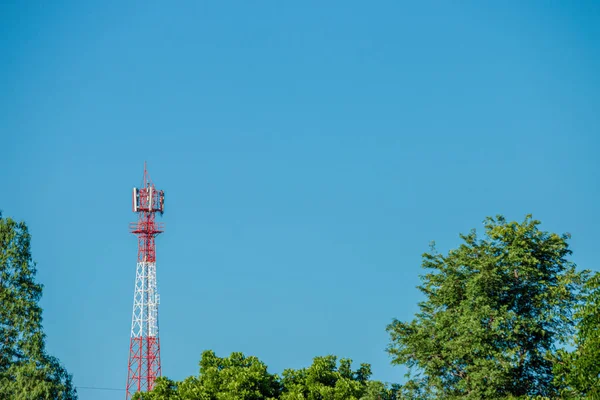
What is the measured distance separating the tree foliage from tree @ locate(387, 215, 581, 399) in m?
2.43

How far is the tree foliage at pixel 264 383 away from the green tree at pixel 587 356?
812 cm

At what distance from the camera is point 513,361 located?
3347 cm

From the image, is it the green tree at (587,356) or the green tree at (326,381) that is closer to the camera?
the green tree at (587,356)

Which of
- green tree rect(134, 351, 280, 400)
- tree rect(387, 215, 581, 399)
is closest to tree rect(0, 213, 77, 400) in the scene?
green tree rect(134, 351, 280, 400)

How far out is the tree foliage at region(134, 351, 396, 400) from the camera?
119ft

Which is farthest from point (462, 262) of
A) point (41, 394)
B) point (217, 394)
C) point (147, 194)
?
point (147, 194)

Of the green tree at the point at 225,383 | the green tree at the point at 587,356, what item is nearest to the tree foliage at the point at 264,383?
the green tree at the point at 225,383

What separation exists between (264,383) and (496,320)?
9.81 metres

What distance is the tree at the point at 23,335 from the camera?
3550 centimetres

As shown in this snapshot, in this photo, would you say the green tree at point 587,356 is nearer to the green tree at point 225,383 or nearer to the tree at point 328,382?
the tree at point 328,382

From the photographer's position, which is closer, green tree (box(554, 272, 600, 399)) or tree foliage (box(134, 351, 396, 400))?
green tree (box(554, 272, 600, 399))

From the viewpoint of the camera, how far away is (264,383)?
37.3 m

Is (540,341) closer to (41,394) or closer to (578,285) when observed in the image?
(578,285)

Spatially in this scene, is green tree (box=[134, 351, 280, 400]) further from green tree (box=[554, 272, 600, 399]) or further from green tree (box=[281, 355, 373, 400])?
green tree (box=[554, 272, 600, 399])
